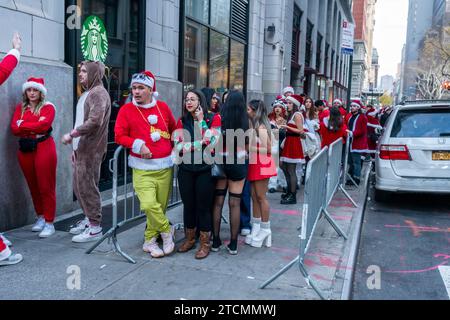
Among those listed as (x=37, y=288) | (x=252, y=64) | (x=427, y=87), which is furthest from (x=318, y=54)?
(x=427, y=87)

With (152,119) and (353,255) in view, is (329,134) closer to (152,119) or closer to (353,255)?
(353,255)

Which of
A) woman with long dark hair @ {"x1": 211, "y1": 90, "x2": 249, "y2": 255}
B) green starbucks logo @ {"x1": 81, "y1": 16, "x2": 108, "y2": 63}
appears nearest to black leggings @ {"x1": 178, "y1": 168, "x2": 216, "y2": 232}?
woman with long dark hair @ {"x1": 211, "y1": 90, "x2": 249, "y2": 255}

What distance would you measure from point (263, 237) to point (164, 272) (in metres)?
1.44

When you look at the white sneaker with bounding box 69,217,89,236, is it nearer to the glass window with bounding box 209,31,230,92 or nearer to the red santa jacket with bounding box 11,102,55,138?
the red santa jacket with bounding box 11,102,55,138

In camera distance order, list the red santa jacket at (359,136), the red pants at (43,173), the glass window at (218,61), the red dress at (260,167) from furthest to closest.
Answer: the glass window at (218,61)
the red santa jacket at (359,136)
the red pants at (43,173)
the red dress at (260,167)

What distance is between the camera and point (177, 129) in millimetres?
4957

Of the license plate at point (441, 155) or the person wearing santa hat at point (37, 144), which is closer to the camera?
the person wearing santa hat at point (37, 144)

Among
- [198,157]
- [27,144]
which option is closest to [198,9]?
[27,144]

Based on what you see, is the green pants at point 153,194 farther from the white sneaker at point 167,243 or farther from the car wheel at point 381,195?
the car wheel at point 381,195

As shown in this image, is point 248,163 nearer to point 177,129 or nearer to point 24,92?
point 177,129

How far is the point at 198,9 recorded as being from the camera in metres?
11.5

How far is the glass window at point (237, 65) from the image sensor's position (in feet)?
47.4

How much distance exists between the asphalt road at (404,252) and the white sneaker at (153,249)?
2056 millimetres

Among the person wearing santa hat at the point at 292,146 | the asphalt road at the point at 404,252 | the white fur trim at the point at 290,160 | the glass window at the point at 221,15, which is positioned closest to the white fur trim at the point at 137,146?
the asphalt road at the point at 404,252
